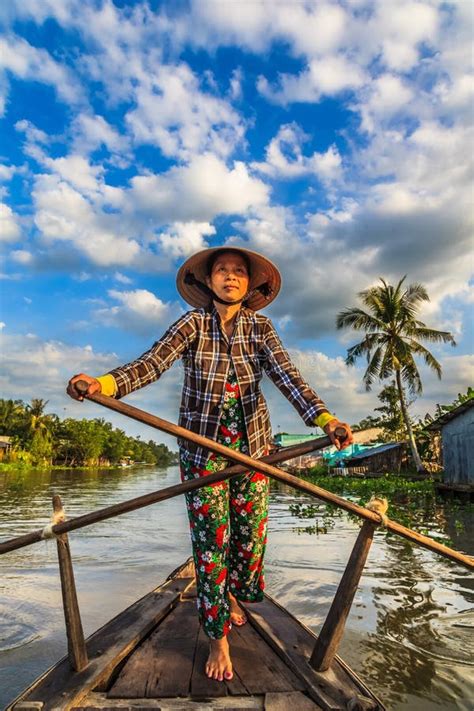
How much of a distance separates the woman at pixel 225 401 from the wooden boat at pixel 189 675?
0.14m

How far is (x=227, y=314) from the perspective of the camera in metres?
2.51

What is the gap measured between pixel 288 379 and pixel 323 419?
31cm

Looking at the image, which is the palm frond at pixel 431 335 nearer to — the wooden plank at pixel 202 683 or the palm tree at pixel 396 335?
the palm tree at pixel 396 335

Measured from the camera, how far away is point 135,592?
15.5 ft

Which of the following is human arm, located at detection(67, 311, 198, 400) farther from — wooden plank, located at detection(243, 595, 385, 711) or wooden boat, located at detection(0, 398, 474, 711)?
wooden plank, located at detection(243, 595, 385, 711)

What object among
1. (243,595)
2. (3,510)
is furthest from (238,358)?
(3,510)

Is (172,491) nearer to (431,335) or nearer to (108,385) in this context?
(108,385)

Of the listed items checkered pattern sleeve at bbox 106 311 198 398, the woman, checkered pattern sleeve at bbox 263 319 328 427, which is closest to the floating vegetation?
the woman

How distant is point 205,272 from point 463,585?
4.06 m

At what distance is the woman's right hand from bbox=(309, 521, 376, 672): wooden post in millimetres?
1224

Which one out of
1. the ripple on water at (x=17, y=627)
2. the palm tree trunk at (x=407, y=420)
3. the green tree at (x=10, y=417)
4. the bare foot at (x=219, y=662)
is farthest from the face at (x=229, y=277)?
the green tree at (x=10, y=417)

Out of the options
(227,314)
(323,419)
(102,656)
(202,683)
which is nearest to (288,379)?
(323,419)

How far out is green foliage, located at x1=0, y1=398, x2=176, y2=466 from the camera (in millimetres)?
48250

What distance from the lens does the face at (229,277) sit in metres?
2.46
